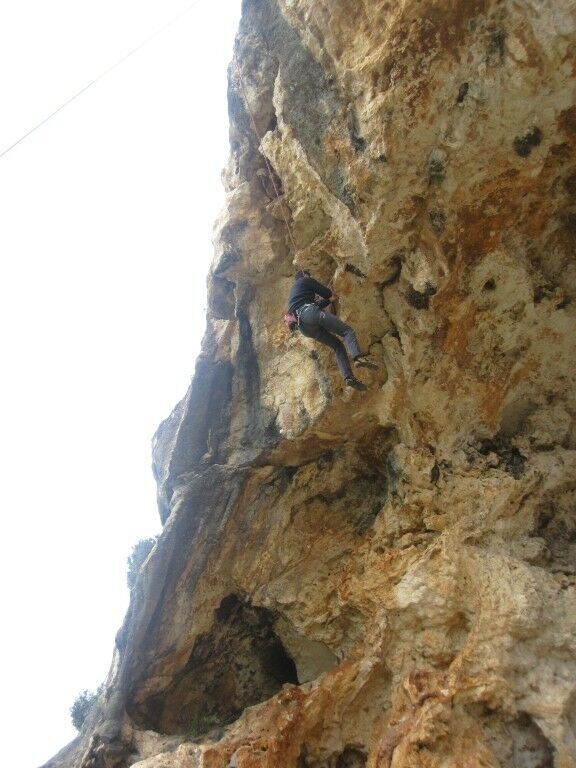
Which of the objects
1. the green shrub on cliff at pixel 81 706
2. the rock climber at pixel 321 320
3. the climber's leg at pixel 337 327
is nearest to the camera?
the climber's leg at pixel 337 327

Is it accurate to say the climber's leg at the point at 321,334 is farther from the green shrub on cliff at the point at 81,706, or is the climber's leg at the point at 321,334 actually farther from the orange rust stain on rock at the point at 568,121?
the green shrub on cliff at the point at 81,706

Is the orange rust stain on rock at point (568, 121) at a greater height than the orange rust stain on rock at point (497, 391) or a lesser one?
greater

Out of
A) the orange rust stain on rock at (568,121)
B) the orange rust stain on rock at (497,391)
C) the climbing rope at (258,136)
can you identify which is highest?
the climbing rope at (258,136)

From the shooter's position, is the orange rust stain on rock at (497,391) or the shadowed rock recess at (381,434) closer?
the shadowed rock recess at (381,434)

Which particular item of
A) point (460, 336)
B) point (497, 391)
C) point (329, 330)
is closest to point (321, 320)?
point (329, 330)

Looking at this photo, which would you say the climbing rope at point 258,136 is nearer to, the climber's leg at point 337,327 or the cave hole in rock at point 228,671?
the climber's leg at point 337,327

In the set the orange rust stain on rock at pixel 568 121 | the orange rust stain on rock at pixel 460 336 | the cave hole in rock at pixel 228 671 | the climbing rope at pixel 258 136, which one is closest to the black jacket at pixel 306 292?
the climbing rope at pixel 258 136

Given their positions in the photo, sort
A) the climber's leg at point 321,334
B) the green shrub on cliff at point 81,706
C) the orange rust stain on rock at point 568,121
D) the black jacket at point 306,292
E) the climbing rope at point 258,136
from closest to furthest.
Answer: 1. the orange rust stain on rock at point 568,121
2. the climber's leg at point 321,334
3. the black jacket at point 306,292
4. the climbing rope at point 258,136
5. the green shrub on cliff at point 81,706

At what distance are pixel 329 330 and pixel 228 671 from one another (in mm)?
6464

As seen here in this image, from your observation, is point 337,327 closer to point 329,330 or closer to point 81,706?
point 329,330

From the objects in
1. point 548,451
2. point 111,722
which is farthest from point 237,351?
point 111,722

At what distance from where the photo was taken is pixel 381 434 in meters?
8.46

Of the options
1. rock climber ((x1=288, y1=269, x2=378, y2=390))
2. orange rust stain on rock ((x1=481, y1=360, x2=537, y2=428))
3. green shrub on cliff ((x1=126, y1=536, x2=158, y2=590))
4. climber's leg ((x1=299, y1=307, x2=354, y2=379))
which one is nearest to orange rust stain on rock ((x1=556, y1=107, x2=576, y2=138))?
orange rust stain on rock ((x1=481, y1=360, x2=537, y2=428))

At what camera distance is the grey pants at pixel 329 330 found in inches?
268
